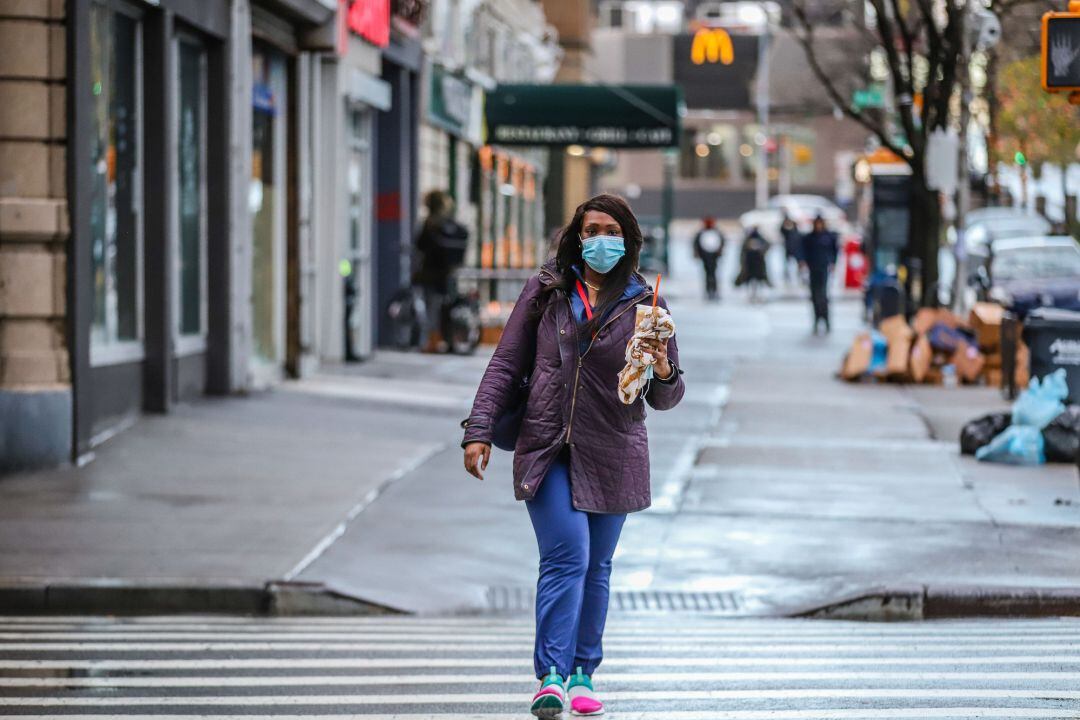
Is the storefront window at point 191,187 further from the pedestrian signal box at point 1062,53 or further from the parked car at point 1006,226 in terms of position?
the parked car at point 1006,226

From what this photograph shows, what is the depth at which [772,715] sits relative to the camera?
6.63 m

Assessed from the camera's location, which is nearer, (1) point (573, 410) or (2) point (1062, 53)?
(1) point (573, 410)

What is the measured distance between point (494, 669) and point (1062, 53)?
681 cm

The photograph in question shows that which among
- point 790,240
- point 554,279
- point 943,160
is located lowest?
point 554,279

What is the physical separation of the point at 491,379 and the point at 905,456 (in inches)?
379

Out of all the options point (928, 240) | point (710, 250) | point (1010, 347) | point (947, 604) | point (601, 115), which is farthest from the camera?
point (710, 250)

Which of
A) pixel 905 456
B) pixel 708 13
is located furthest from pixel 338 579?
pixel 708 13

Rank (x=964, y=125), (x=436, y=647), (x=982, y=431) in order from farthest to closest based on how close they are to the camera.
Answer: (x=964, y=125), (x=982, y=431), (x=436, y=647)

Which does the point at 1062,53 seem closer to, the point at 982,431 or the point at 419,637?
the point at 982,431

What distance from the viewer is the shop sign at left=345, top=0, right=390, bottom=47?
21812 mm

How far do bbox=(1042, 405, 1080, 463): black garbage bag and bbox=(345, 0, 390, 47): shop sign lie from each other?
10022 millimetres

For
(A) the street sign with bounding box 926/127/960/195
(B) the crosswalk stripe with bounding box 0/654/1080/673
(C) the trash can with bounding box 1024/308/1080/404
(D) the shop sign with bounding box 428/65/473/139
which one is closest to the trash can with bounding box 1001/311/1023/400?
(C) the trash can with bounding box 1024/308/1080/404

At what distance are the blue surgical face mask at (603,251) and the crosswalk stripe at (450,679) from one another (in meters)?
1.79

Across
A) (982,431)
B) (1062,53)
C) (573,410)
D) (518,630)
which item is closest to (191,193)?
(982,431)
